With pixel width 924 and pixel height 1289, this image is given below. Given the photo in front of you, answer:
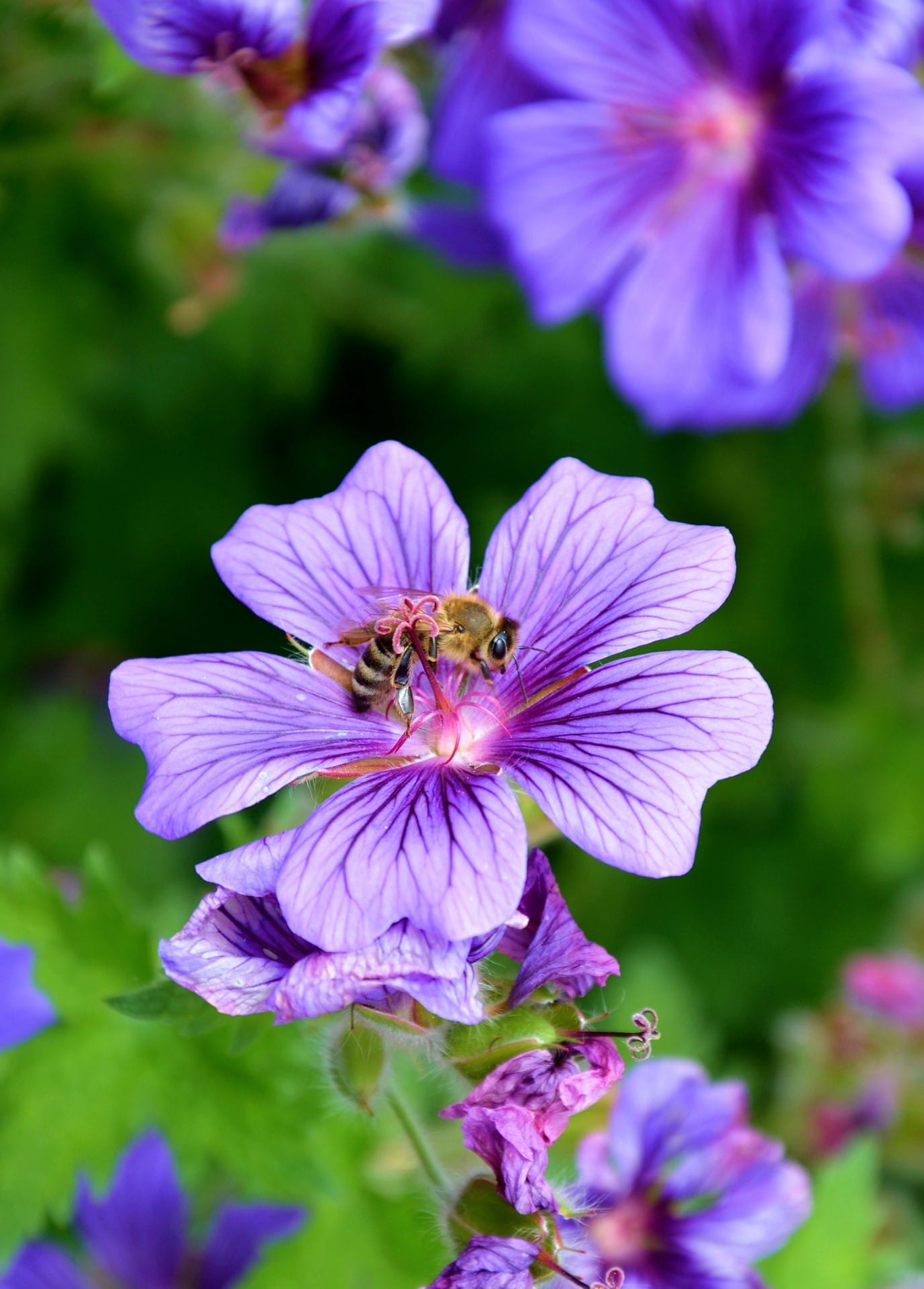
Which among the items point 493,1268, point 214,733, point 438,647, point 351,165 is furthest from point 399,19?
point 493,1268

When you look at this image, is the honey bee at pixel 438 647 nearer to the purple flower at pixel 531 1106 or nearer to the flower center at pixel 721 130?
the purple flower at pixel 531 1106

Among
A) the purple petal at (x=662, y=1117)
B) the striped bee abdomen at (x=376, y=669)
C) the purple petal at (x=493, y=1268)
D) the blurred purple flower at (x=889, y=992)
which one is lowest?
the blurred purple flower at (x=889, y=992)

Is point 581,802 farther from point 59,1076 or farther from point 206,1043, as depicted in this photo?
point 59,1076

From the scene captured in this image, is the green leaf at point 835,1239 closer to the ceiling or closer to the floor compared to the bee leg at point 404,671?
closer to the floor

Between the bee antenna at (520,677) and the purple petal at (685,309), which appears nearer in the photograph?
the bee antenna at (520,677)

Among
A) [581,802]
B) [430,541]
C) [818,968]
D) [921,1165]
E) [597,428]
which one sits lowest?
[818,968]

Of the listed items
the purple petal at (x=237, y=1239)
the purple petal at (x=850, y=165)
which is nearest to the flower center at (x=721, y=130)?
the purple petal at (x=850, y=165)

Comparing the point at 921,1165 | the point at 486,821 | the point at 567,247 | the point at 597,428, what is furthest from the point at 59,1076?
the point at 597,428
